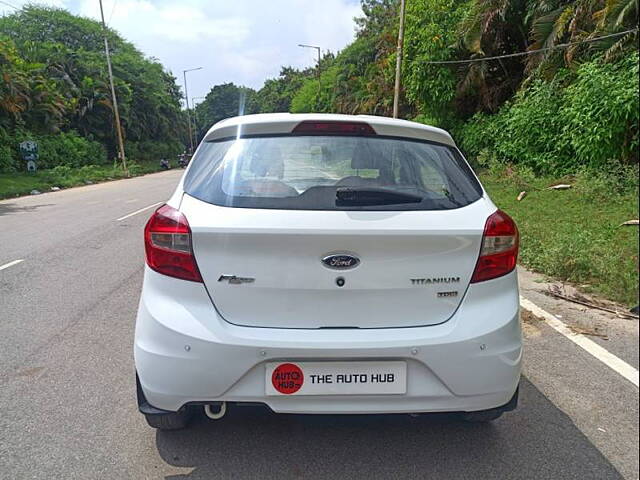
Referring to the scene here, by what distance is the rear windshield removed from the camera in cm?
231

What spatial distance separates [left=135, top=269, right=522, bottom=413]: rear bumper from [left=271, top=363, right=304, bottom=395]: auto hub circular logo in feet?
0.13

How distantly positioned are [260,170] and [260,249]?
1.58 feet

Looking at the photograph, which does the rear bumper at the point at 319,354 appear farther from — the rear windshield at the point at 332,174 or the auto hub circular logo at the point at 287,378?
the rear windshield at the point at 332,174

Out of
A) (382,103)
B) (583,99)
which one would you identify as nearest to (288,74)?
(382,103)

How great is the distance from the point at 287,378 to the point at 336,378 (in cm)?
20

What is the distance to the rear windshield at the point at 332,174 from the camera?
7.57ft

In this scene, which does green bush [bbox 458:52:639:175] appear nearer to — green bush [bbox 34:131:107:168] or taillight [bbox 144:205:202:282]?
taillight [bbox 144:205:202:282]

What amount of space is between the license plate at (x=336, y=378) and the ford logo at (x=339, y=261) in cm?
39

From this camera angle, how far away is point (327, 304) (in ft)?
7.22

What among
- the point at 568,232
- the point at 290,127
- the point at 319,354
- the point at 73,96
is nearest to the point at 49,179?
the point at 73,96

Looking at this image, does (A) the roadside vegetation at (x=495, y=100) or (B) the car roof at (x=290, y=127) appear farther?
(A) the roadside vegetation at (x=495, y=100)

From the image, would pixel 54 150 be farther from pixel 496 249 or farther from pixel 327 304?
pixel 496 249

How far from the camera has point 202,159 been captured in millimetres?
2635

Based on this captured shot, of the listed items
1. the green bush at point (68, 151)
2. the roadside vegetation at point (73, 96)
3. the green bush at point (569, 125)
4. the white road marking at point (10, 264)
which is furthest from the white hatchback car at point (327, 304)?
the green bush at point (68, 151)
